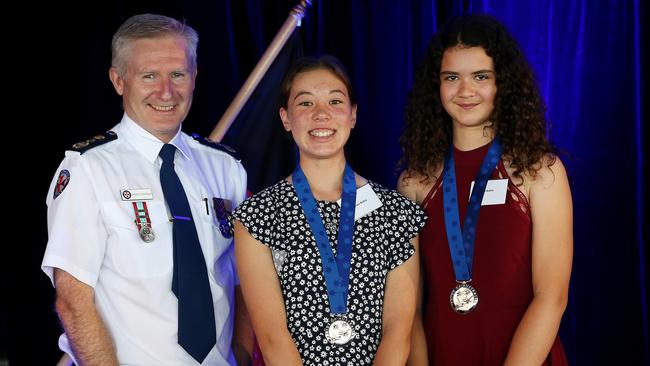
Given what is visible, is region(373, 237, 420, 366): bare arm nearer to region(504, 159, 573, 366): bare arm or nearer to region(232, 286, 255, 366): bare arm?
region(504, 159, 573, 366): bare arm

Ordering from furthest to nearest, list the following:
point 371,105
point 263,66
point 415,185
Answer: point 371,105 < point 263,66 < point 415,185

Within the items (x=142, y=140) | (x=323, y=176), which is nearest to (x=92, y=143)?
(x=142, y=140)

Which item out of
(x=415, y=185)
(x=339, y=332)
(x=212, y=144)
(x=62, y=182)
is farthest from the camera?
(x=212, y=144)

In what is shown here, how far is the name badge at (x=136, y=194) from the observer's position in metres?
2.59

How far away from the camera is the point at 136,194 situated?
2605 mm

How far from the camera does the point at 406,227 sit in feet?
8.48

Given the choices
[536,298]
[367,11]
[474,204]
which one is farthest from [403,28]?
[536,298]

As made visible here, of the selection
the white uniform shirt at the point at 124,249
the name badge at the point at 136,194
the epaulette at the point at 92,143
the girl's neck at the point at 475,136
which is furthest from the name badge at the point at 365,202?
the epaulette at the point at 92,143

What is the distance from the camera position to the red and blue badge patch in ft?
8.30

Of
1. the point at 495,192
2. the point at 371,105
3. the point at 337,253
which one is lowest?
the point at 337,253

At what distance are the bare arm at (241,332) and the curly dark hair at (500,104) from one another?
32.0 inches

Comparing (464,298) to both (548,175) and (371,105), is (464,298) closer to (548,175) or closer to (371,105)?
(548,175)

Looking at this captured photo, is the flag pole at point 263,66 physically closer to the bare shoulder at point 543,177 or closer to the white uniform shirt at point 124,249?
the white uniform shirt at point 124,249

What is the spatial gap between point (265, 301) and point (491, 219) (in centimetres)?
82
